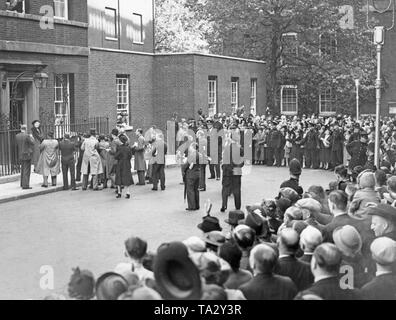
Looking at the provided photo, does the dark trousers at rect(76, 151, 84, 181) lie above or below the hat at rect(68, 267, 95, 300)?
below

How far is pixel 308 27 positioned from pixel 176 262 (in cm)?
3629

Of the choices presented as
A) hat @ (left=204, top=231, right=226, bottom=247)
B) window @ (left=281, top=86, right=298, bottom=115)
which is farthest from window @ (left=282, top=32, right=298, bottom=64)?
hat @ (left=204, top=231, right=226, bottom=247)

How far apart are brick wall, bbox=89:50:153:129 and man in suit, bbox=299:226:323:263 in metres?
23.1

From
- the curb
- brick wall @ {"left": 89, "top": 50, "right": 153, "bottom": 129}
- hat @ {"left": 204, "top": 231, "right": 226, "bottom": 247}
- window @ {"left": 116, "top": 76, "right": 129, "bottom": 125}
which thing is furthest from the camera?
window @ {"left": 116, "top": 76, "right": 129, "bottom": 125}

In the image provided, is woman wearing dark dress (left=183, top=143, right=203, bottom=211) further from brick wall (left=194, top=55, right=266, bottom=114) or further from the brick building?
brick wall (left=194, top=55, right=266, bottom=114)

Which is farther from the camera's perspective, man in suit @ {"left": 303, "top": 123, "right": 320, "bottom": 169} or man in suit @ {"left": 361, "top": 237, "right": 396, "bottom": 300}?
man in suit @ {"left": 303, "top": 123, "right": 320, "bottom": 169}

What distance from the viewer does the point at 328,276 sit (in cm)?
572

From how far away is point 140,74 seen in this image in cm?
3281

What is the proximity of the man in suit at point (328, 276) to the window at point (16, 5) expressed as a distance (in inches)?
803

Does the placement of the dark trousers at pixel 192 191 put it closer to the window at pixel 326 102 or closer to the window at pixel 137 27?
the window at pixel 137 27

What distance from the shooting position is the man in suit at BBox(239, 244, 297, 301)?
18.4 feet

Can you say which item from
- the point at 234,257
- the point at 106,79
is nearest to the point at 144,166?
the point at 106,79

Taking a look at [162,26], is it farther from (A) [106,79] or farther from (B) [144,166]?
(B) [144,166]

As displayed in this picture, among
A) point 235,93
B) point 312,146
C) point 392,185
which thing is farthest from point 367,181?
point 235,93
